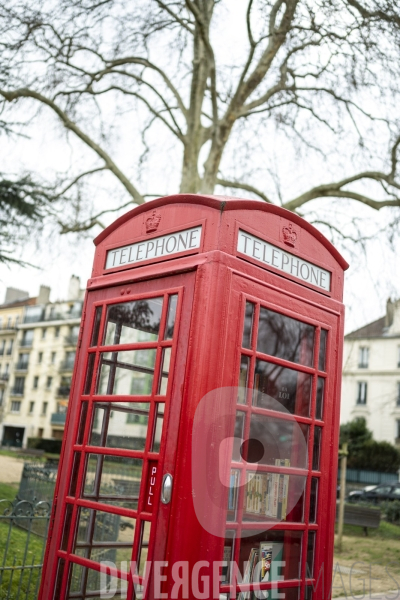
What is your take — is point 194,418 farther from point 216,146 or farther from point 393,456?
point 393,456

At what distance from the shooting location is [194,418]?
266 cm

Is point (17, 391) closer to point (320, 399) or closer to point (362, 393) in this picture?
point (362, 393)

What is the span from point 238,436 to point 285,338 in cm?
65

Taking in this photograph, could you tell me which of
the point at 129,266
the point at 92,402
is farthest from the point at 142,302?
the point at 92,402

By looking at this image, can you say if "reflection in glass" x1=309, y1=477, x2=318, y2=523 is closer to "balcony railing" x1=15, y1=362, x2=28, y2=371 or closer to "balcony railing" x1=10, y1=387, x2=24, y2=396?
"balcony railing" x1=10, y1=387, x2=24, y2=396

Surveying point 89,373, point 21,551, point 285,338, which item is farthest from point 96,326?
point 21,551

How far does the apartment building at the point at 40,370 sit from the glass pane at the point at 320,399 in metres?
46.5

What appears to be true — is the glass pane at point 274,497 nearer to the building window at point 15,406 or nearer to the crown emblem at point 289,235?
the crown emblem at point 289,235

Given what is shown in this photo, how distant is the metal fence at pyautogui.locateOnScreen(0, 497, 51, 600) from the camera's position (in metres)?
4.75

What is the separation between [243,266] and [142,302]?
791 millimetres

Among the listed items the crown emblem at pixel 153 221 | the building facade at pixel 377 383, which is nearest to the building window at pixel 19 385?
the building facade at pixel 377 383

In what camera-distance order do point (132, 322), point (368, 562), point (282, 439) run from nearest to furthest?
point (282, 439), point (132, 322), point (368, 562)

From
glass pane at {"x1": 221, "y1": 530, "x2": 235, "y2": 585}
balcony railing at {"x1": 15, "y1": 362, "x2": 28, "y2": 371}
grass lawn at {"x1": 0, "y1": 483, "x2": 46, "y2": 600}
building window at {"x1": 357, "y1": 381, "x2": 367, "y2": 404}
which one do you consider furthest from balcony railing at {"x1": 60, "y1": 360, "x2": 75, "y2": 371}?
glass pane at {"x1": 221, "y1": 530, "x2": 235, "y2": 585}

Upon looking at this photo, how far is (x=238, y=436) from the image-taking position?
304 centimetres
